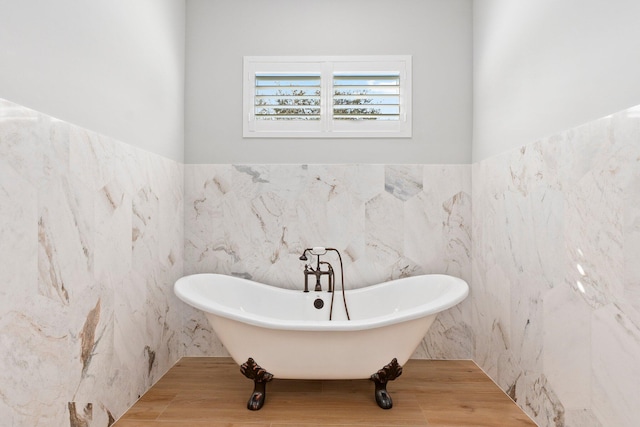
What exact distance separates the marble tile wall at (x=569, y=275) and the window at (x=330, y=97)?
798 mm

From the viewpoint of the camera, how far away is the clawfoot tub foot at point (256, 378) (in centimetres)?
191

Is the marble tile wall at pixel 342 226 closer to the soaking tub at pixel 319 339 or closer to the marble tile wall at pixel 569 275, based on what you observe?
the marble tile wall at pixel 569 275

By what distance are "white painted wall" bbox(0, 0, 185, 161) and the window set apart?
534 millimetres

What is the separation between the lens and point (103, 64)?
1770 mm

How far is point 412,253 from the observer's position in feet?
8.76

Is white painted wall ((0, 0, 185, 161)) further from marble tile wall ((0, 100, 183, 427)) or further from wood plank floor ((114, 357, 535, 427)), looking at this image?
wood plank floor ((114, 357, 535, 427))

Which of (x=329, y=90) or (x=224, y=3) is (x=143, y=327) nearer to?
(x=329, y=90)

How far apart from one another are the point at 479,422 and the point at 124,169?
2095 mm

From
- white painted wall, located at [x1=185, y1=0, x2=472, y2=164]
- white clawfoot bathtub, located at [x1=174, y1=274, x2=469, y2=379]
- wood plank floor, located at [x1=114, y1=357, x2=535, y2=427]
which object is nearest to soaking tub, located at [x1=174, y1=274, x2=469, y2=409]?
white clawfoot bathtub, located at [x1=174, y1=274, x2=469, y2=379]

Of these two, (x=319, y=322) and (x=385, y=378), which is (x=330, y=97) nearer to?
(x=319, y=322)

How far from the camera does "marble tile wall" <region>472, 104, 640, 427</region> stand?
1.31m

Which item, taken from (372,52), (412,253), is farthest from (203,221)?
(372,52)

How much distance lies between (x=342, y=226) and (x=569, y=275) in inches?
54.6

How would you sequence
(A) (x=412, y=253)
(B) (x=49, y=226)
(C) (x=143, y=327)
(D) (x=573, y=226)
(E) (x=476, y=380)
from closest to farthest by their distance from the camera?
(B) (x=49, y=226) → (D) (x=573, y=226) → (C) (x=143, y=327) → (E) (x=476, y=380) → (A) (x=412, y=253)
